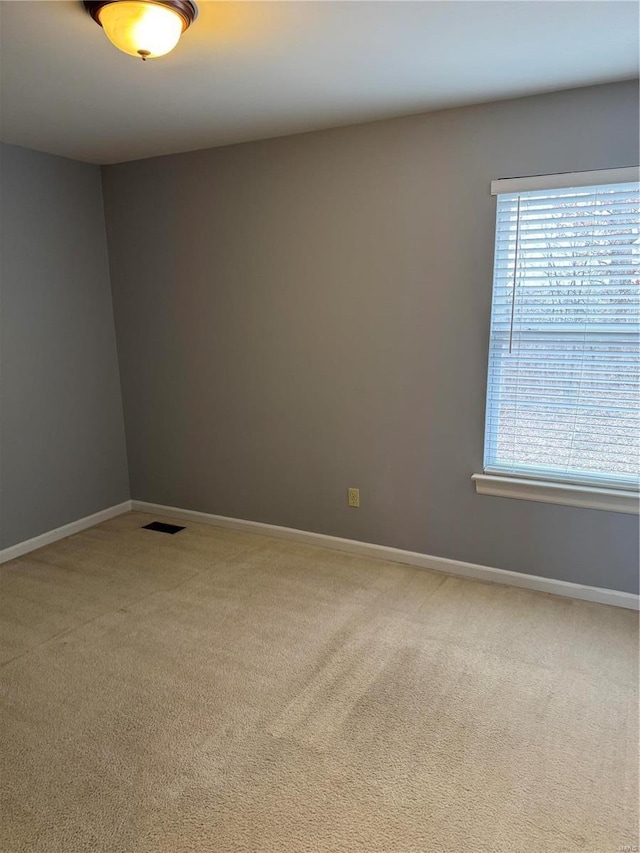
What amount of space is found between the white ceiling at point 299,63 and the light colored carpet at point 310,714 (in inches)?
94.0

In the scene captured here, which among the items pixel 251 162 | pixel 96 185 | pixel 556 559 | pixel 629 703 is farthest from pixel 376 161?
pixel 629 703

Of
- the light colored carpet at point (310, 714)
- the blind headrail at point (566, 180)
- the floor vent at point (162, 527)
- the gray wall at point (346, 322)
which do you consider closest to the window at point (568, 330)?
the blind headrail at point (566, 180)

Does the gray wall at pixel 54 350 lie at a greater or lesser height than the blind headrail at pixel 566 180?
lesser

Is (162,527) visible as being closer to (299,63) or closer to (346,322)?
(346,322)

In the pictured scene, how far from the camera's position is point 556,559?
297 cm

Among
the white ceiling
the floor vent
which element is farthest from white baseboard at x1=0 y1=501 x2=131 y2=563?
the white ceiling

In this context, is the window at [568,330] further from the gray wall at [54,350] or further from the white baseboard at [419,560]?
the gray wall at [54,350]

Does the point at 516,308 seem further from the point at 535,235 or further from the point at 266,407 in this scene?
the point at 266,407

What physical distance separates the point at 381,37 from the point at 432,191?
100 centimetres

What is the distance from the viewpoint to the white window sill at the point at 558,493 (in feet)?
9.02

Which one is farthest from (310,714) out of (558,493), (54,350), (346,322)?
(54,350)

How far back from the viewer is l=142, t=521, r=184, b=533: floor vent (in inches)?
155

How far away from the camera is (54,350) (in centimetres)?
371

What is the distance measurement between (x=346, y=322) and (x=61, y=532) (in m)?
2.31
